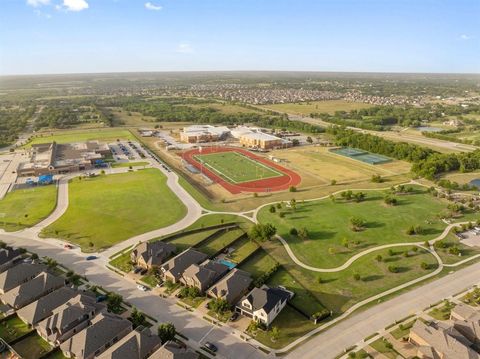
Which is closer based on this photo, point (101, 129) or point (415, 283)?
point (415, 283)

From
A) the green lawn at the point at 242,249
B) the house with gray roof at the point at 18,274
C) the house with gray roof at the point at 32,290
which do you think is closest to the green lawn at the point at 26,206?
the house with gray roof at the point at 18,274

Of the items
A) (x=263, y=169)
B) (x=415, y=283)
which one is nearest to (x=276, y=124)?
(x=263, y=169)

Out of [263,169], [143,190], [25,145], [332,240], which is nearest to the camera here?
[332,240]

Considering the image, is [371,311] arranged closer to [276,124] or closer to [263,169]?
[263,169]

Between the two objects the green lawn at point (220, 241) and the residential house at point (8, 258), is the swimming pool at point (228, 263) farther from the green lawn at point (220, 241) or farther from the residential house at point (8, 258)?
the residential house at point (8, 258)

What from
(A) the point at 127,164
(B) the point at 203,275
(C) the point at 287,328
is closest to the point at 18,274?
(B) the point at 203,275

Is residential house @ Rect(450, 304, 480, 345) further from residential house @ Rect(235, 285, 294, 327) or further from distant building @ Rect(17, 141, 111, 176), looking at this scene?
distant building @ Rect(17, 141, 111, 176)
